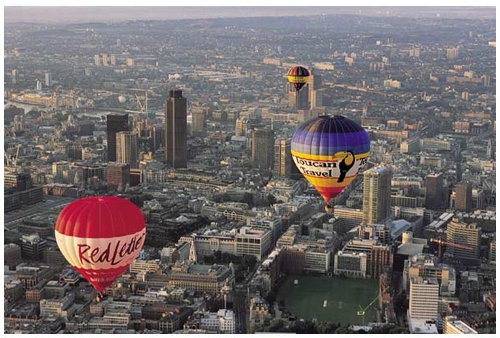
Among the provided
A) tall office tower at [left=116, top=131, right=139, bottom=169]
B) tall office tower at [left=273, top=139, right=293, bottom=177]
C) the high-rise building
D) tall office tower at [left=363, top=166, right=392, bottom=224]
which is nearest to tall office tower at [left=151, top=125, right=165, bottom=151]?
tall office tower at [left=116, top=131, right=139, bottom=169]

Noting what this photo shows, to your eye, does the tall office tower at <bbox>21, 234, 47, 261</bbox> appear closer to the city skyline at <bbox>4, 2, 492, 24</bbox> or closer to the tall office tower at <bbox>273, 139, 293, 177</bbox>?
the tall office tower at <bbox>273, 139, 293, 177</bbox>

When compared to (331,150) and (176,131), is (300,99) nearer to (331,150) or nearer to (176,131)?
(176,131)

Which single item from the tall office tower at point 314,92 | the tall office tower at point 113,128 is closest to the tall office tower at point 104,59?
the tall office tower at point 314,92

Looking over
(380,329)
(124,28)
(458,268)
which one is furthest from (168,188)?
(124,28)

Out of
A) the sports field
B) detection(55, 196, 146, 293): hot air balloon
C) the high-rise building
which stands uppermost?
detection(55, 196, 146, 293): hot air balloon

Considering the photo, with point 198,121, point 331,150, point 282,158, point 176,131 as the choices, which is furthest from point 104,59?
point 331,150

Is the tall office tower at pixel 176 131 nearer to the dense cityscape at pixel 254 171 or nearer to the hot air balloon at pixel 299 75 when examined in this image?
the dense cityscape at pixel 254 171

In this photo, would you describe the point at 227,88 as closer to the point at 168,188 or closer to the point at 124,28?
the point at 124,28

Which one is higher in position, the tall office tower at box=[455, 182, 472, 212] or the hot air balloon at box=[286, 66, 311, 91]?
the hot air balloon at box=[286, 66, 311, 91]
